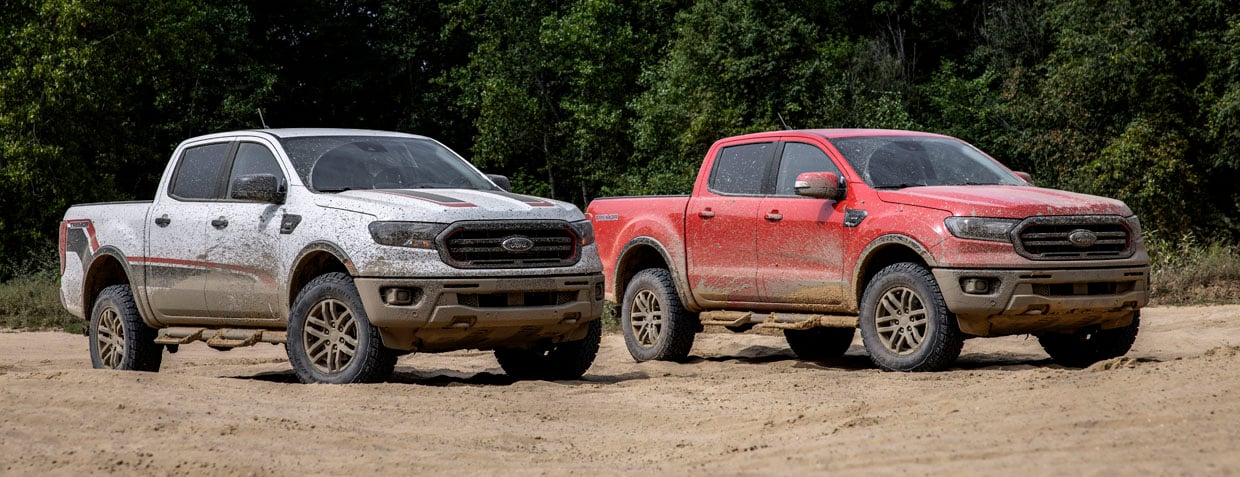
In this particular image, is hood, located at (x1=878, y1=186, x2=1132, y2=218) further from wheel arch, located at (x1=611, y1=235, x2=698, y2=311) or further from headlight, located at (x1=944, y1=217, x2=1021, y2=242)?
wheel arch, located at (x1=611, y1=235, x2=698, y2=311)

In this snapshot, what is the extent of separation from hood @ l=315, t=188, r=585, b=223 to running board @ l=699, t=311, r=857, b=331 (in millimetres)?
2163

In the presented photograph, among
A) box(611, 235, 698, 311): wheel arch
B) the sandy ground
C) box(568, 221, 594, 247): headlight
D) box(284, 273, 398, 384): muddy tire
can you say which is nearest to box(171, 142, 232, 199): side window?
box(284, 273, 398, 384): muddy tire

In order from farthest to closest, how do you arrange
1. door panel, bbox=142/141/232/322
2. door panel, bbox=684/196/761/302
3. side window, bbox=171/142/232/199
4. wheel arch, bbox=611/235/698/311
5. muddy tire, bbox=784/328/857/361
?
1. muddy tire, bbox=784/328/857/361
2. wheel arch, bbox=611/235/698/311
3. door panel, bbox=684/196/761/302
4. side window, bbox=171/142/232/199
5. door panel, bbox=142/141/232/322

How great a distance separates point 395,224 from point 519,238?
0.80 meters

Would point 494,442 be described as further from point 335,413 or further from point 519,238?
point 519,238

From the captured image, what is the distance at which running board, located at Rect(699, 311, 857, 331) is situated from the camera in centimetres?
1097

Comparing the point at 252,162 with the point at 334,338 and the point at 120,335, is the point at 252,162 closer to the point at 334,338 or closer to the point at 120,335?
the point at 334,338

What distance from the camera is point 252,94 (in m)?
41.4

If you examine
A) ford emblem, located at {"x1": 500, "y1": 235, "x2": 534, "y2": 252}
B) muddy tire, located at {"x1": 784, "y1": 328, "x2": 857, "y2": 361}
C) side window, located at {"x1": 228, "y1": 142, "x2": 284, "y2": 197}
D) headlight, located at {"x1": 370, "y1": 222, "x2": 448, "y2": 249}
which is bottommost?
muddy tire, located at {"x1": 784, "y1": 328, "x2": 857, "y2": 361}

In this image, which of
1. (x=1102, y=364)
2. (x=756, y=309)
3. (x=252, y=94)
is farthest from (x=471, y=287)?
(x=252, y=94)

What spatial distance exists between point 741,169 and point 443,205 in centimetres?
342

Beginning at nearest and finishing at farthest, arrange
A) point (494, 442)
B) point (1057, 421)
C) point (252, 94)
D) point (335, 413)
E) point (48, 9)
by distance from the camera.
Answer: point (1057, 421)
point (494, 442)
point (335, 413)
point (48, 9)
point (252, 94)

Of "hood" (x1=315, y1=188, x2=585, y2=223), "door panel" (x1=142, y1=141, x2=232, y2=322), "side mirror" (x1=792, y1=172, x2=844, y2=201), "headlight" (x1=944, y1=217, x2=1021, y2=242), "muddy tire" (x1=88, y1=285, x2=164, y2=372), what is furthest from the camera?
"muddy tire" (x1=88, y1=285, x2=164, y2=372)

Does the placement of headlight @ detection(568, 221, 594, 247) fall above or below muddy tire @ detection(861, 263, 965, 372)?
above
